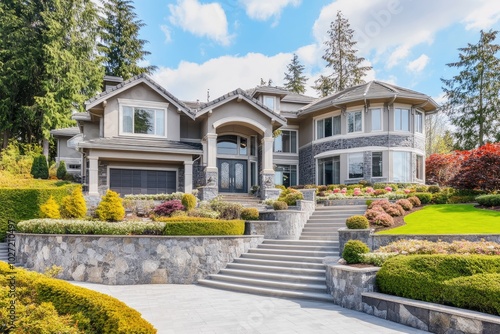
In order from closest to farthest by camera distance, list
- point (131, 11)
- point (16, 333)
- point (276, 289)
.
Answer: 1. point (16, 333)
2. point (276, 289)
3. point (131, 11)

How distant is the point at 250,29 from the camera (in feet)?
47.6

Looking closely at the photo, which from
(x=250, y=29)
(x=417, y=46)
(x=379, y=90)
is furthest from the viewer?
(x=379, y=90)

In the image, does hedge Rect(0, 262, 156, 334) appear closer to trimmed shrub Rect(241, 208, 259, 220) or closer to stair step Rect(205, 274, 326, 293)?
stair step Rect(205, 274, 326, 293)

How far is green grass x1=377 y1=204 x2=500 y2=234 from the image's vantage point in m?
11.7

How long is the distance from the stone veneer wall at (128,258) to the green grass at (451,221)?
20.3 feet

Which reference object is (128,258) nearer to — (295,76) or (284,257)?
(284,257)

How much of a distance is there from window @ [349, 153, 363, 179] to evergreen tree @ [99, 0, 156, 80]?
924 inches

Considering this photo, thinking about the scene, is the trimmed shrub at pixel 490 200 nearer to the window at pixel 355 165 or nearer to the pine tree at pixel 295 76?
the window at pixel 355 165

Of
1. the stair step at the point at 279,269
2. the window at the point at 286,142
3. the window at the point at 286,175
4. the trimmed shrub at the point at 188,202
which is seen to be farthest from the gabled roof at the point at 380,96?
the stair step at the point at 279,269

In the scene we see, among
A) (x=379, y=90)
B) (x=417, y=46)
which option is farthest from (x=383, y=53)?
(x=379, y=90)

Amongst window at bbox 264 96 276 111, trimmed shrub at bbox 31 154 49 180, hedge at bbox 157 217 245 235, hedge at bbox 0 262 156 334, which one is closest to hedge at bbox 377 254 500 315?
hedge at bbox 0 262 156 334

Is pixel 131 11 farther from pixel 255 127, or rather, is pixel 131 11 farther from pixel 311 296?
pixel 311 296

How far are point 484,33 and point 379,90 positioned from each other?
15.2 meters

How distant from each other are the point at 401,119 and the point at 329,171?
5.73m
